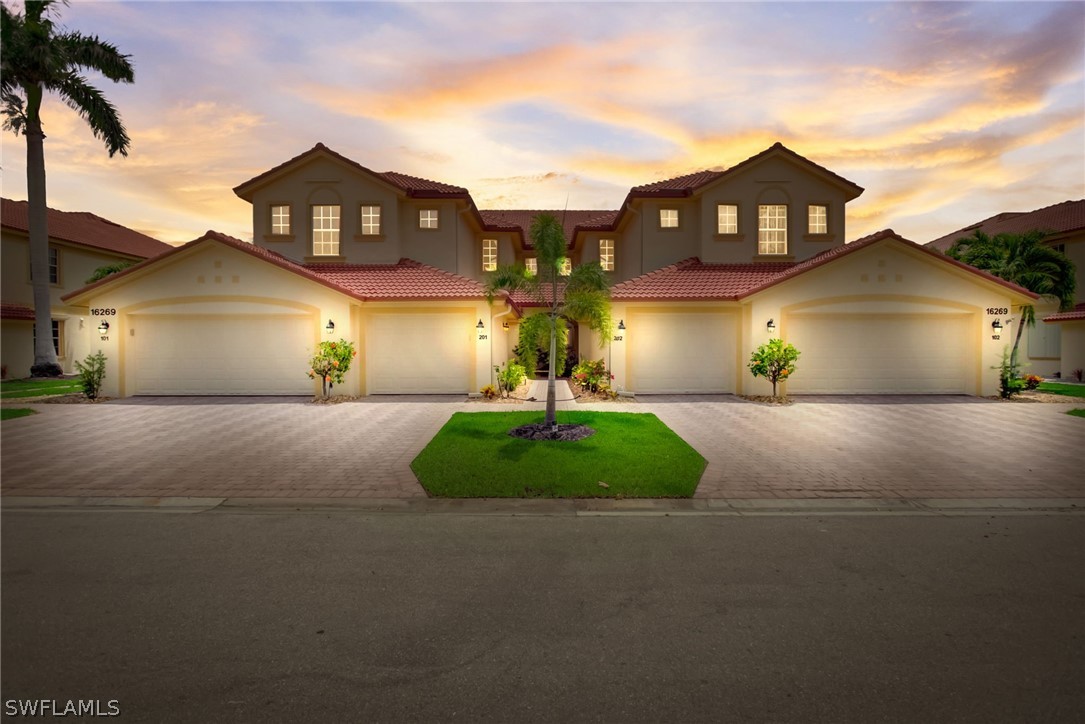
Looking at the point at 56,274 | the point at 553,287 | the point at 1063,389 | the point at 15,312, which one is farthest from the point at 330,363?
the point at 1063,389

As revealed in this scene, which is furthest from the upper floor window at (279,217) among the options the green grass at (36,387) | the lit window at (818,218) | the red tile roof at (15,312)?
the lit window at (818,218)

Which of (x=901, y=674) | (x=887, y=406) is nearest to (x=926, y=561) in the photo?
Answer: (x=901, y=674)

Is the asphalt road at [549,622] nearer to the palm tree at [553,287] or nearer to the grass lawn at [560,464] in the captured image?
the grass lawn at [560,464]

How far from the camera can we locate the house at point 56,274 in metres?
24.3

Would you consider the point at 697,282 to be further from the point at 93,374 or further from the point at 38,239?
the point at 38,239

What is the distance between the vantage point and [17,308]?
956 inches

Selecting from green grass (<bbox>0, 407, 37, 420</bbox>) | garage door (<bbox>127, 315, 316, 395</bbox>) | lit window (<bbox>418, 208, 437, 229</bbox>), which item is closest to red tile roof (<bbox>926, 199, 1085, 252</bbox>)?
lit window (<bbox>418, 208, 437, 229</bbox>)

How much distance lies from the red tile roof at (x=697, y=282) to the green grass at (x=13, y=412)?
15720 millimetres

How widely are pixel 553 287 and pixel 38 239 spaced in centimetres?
2353

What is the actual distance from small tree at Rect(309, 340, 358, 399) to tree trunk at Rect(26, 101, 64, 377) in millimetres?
14017

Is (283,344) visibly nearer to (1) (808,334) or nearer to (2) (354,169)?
(2) (354,169)

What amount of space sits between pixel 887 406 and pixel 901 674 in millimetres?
13981

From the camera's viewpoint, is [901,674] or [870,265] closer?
[901,674]

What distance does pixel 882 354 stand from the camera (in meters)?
17.5
